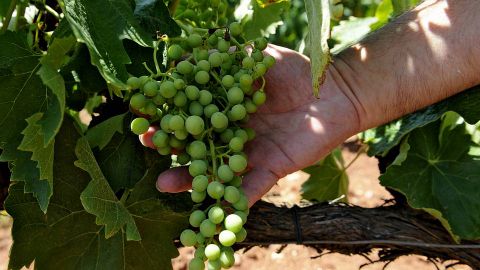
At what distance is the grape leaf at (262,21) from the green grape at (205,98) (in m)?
0.68

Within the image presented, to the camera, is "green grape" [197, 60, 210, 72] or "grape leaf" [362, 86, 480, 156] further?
"grape leaf" [362, 86, 480, 156]

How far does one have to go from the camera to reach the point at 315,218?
152 cm

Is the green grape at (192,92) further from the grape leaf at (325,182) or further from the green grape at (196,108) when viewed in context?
the grape leaf at (325,182)

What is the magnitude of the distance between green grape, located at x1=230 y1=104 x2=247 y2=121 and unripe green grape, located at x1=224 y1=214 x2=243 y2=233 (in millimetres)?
175

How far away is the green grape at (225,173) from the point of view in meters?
0.92

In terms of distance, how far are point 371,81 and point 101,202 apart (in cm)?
66

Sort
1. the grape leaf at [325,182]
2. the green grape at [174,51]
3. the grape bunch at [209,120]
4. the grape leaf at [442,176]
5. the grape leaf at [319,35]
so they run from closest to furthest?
the grape leaf at [319,35] < the grape bunch at [209,120] < the green grape at [174,51] < the grape leaf at [442,176] < the grape leaf at [325,182]

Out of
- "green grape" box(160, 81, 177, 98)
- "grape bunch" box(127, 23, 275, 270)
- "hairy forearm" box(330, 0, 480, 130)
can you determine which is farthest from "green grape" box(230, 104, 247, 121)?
"hairy forearm" box(330, 0, 480, 130)

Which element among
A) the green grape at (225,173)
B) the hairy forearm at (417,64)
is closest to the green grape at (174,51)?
the green grape at (225,173)

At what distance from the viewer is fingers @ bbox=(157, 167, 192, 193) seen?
1099 mm

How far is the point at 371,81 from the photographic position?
4.40 ft

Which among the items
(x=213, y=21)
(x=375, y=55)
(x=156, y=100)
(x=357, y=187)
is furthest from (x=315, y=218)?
(x=357, y=187)

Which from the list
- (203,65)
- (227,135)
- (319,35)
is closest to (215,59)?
(203,65)

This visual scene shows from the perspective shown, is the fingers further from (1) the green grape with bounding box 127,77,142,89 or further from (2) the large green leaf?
(1) the green grape with bounding box 127,77,142,89
